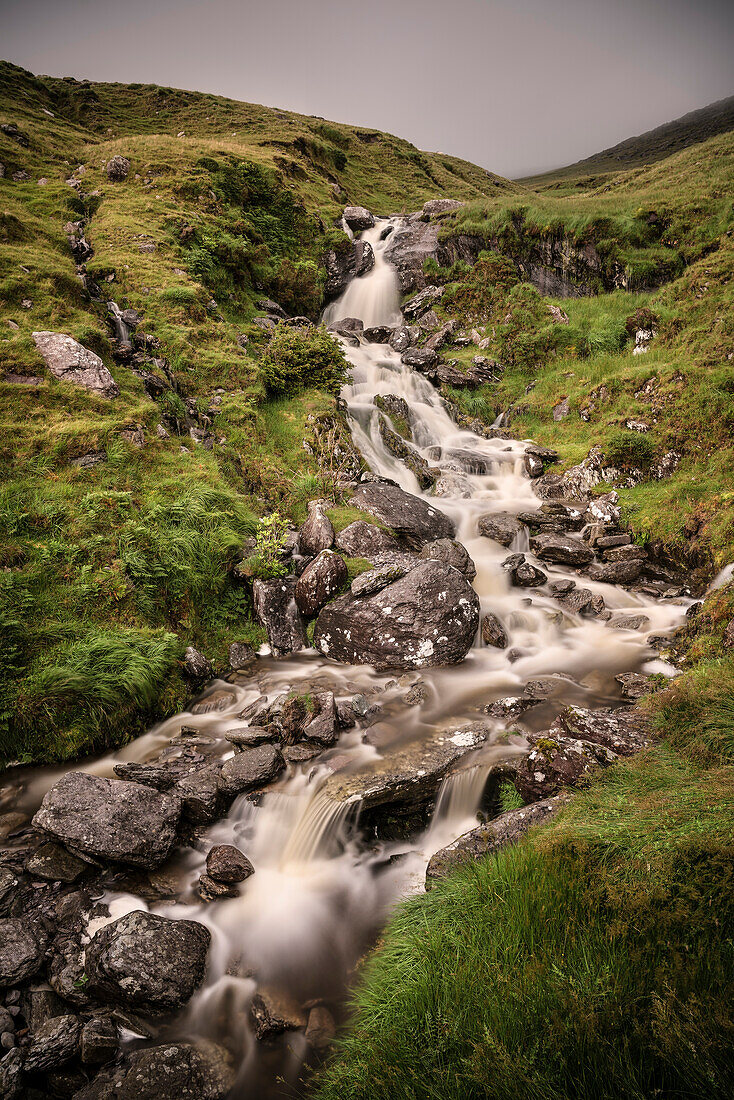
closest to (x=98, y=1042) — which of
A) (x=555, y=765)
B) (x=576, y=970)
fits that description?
(x=576, y=970)

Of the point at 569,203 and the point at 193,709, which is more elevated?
the point at 569,203

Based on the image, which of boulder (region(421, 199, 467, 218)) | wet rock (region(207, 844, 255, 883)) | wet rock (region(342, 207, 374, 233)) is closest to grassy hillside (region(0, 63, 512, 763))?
wet rock (region(207, 844, 255, 883))

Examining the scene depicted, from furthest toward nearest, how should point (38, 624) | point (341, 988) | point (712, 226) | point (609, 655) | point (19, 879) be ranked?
point (712, 226)
point (609, 655)
point (38, 624)
point (19, 879)
point (341, 988)

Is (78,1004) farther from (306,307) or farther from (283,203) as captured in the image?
(283,203)

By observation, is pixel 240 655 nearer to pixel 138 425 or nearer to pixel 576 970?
pixel 138 425

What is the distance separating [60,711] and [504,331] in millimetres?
22556

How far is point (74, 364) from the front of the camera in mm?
10719

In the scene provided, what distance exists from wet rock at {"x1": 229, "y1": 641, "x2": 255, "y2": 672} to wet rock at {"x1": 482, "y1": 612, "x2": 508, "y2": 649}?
15.1ft

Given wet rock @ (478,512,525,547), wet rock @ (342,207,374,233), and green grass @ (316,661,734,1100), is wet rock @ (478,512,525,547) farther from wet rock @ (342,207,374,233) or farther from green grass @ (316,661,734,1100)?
wet rock @ (342,207,374,233)

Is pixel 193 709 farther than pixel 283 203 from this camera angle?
No

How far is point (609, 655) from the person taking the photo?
8633mm

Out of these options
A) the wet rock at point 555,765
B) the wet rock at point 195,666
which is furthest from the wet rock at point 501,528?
the wet rock at point 195,666

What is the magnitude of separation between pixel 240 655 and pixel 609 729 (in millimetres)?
6133

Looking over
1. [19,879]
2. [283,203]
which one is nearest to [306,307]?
[283,203]
